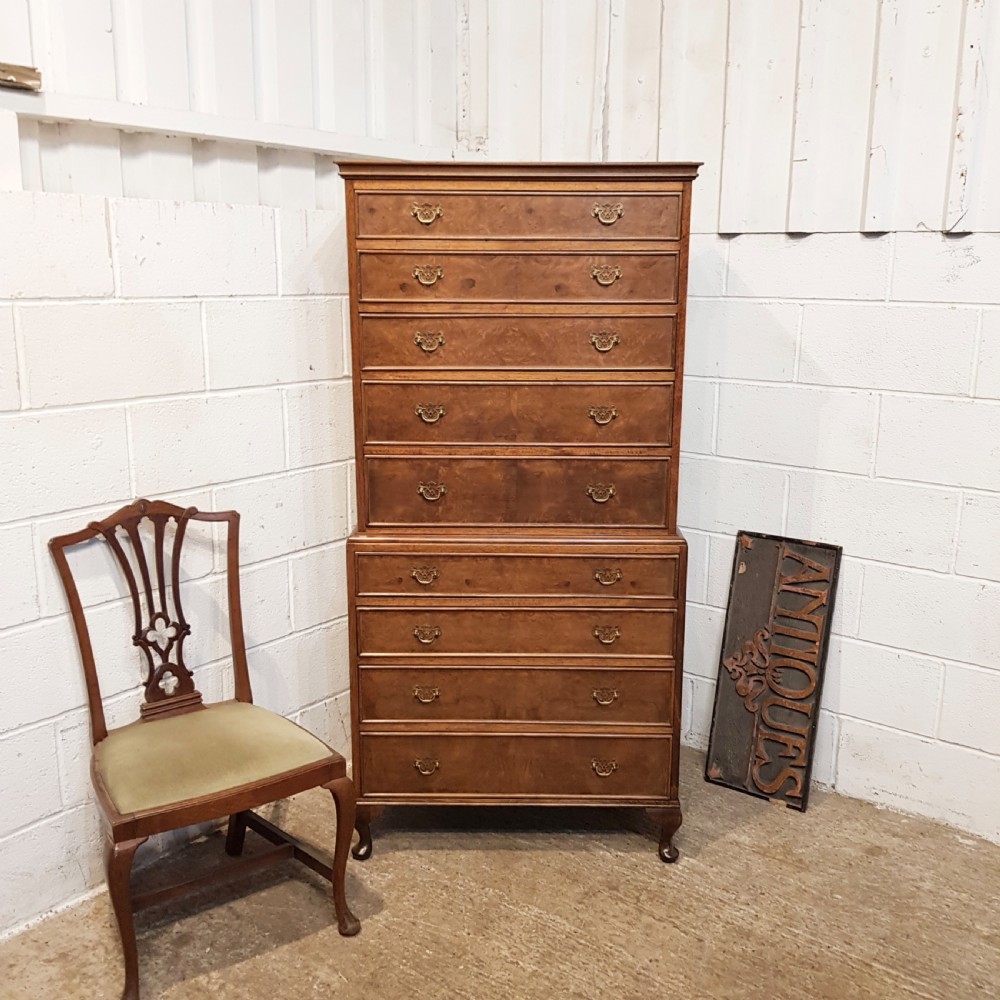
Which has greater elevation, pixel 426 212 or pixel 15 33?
pixel 15 33

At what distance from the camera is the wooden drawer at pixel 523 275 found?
2367 mm

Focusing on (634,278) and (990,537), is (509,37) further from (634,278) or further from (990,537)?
(990,537)

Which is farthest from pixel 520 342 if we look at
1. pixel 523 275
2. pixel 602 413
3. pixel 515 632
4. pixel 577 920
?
pixel 577 920

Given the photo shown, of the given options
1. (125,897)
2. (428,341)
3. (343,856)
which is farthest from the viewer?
(428,341)

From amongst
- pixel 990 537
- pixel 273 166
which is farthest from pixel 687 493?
pixel 273 166

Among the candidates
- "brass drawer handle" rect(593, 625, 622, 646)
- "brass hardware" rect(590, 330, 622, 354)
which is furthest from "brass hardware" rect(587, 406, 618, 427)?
"brass drawer handle" rect(593, 625, 622, 646)

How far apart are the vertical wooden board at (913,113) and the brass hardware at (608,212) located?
77cm

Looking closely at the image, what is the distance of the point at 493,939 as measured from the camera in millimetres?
2279

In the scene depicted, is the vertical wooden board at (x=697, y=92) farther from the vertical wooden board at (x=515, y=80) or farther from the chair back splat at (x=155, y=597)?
the chair back splat at (x=155, y=597)

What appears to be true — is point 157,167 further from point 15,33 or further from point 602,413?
point 602,413

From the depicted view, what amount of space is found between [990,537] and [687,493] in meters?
0.87

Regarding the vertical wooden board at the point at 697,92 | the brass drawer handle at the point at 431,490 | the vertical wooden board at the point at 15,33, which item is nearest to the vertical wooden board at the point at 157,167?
the vertical wooden board at the point at 15,33

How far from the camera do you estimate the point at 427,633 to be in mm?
2516

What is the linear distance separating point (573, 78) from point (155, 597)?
Result: 6.25 feet
